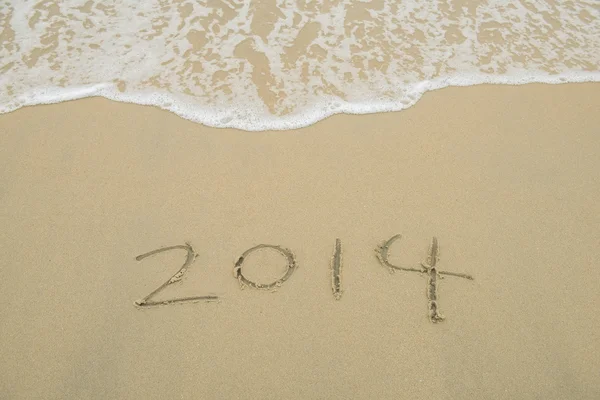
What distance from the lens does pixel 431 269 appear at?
2.24 meters

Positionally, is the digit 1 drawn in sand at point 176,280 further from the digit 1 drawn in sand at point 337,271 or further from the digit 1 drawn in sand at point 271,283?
the digit 1 drawn in sand at point 337,271

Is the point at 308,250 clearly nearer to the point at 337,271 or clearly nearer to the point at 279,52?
the point at 337,271

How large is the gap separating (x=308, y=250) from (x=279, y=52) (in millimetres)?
1962

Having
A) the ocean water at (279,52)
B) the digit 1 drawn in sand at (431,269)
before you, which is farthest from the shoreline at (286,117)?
the digit 1 drawn in sand at (431,269)

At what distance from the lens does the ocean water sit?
3.18m

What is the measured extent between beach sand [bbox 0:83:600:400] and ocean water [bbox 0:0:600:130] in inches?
8.8

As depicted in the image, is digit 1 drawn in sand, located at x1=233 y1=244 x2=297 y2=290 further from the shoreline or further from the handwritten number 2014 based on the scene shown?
the shoreline

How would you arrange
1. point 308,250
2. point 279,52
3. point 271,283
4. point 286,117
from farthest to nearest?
point 279,52, point 286,117, point 308,250, point 271,283

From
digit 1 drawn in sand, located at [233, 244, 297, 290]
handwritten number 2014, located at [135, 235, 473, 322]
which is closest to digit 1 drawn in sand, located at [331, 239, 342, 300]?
handwritten number 2014, located at [135, 235, 473, 322]

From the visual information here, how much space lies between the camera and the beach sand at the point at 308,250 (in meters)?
1.91

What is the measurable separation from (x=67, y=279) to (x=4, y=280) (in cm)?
Result: 34

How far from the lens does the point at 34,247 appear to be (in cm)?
234

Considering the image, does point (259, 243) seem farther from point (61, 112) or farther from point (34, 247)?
point (61, 112)

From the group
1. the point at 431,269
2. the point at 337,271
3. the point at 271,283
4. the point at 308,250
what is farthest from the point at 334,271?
the point at 431,269
